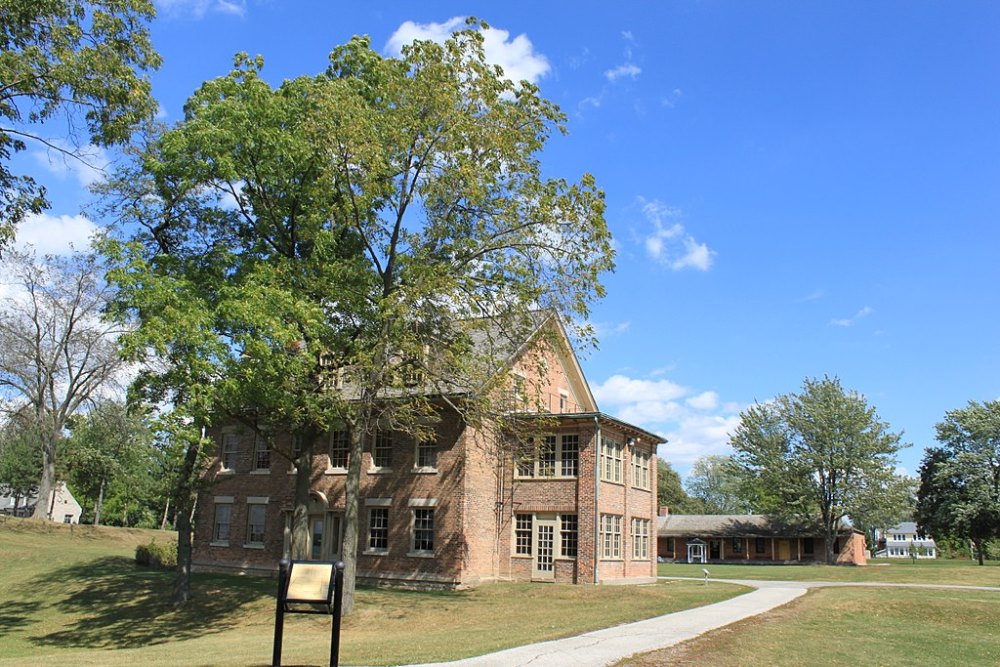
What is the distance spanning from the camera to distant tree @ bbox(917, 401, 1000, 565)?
5822 cm

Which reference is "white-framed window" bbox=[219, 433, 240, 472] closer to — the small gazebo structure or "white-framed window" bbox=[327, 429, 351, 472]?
"white-framed window" bbox=[327, 429, 351, 472]

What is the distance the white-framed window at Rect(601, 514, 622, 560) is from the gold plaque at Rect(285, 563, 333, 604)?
1952 centimetres

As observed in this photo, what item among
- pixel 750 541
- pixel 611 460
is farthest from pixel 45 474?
pixel 750 541

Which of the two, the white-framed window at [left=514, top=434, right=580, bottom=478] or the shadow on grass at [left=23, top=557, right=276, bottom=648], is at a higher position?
the white-framed window at [left=514, top=434, right=580, bottom=478]

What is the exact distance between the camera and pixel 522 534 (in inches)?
1184

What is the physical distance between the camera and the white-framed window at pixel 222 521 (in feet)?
109

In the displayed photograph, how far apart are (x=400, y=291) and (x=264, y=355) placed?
393cm

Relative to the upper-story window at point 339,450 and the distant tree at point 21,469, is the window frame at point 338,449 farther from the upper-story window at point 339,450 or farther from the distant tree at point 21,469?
the distant tree at point 21,469

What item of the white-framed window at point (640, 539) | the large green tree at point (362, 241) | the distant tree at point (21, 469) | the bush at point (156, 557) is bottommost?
the bush at point (156, 557)

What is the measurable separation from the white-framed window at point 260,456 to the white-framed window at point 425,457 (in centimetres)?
718

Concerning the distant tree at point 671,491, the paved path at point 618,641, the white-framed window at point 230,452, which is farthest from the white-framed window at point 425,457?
the distant tree at point 671,491

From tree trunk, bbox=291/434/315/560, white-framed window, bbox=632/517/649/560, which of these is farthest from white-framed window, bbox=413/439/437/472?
white-framed window, bbox=632/517/649/560

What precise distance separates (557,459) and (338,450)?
8.65 meters

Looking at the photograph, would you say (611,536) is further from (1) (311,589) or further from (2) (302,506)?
(1) (311,589)
